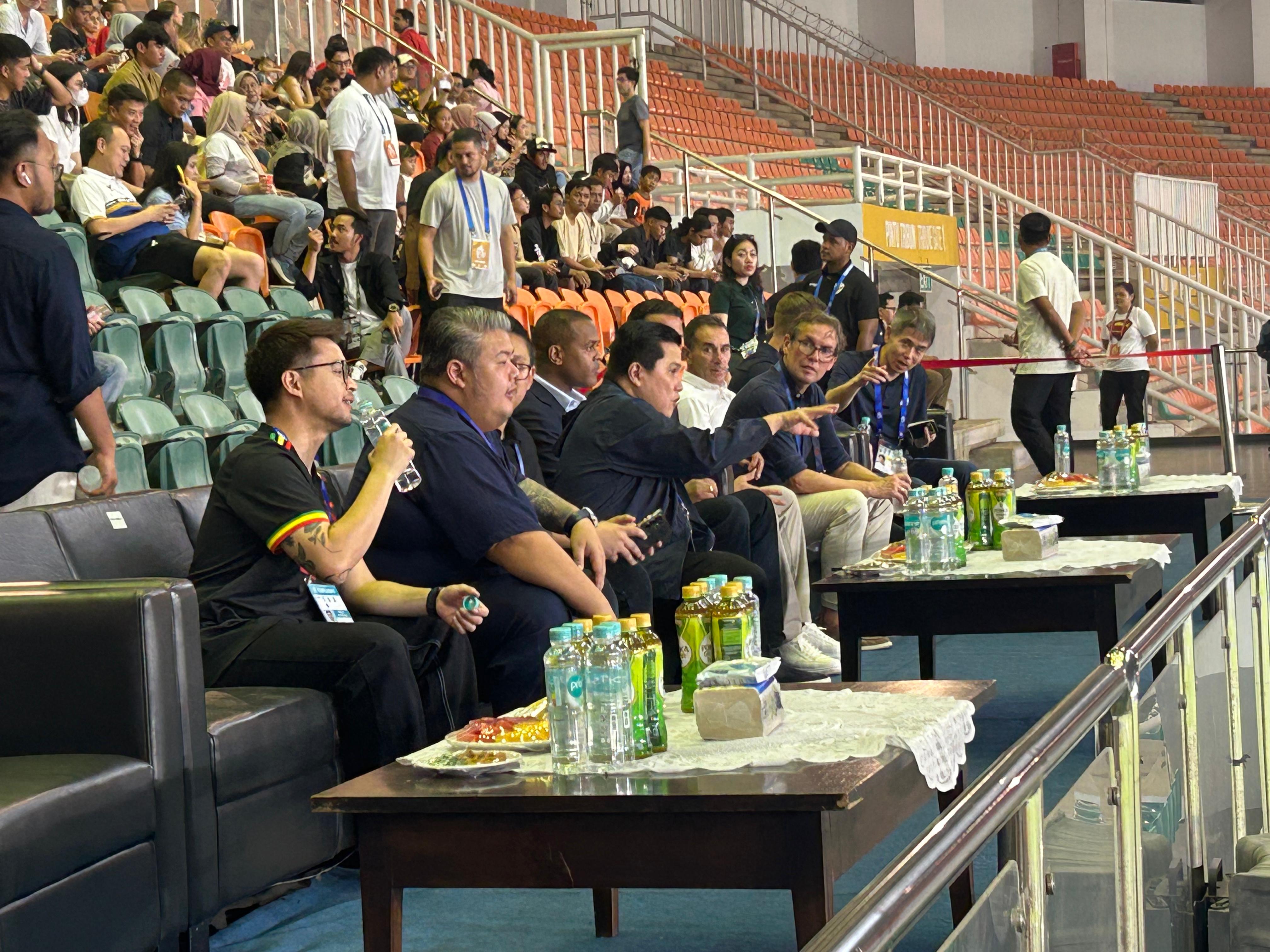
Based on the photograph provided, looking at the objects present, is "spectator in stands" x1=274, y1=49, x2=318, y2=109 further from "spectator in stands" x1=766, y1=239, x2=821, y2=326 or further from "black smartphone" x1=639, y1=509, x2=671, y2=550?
"black smartphone" x1=639, y1=509, x2=671, y2=550

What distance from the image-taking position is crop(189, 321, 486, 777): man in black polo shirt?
279cm

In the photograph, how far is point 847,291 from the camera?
7715mm

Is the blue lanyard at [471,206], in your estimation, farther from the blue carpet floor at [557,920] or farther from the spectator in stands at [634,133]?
the spectator in stands at [634,133]

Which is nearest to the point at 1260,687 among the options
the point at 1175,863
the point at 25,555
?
the point at 1175,863

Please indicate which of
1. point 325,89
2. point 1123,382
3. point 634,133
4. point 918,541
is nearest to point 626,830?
point 918,541

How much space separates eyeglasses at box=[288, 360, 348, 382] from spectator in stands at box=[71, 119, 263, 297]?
9.92 ft

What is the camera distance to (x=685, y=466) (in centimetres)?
396

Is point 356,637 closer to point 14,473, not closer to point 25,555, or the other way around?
point 25,555

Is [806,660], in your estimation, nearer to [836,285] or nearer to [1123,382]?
[836,285]

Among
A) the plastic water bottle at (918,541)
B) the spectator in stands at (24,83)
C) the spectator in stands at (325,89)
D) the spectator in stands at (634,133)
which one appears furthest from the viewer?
the spectator in stands at (634,133)

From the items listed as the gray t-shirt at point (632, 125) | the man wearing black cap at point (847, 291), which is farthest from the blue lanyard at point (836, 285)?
the gray t-shirt at point (632, 125)

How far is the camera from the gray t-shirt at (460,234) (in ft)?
23.1

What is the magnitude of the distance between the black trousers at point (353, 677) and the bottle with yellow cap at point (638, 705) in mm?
873

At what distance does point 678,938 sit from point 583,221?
750 cm
